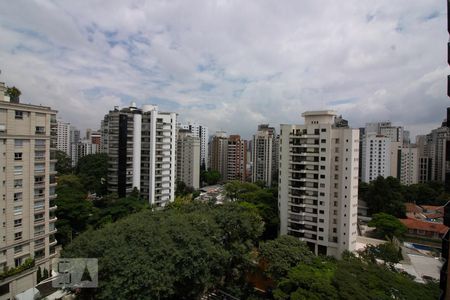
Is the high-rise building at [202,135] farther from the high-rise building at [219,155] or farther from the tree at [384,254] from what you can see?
the tree at [384,254]

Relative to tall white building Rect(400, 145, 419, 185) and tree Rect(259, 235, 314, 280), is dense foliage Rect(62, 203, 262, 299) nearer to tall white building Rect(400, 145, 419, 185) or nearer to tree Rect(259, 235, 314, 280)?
tree Rect(259, 235, 314, 280)

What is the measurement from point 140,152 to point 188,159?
837 inches

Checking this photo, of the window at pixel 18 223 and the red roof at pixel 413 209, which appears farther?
the red roof at pixel 413 209

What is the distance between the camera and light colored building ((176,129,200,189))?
4931 cm

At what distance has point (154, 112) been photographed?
29297 millimetres

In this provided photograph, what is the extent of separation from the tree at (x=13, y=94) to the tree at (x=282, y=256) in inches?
764

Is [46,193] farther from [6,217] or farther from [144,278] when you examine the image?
[144,278]

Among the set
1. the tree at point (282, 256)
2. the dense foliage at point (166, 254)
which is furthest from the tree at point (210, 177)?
the tree at point (282, 256)

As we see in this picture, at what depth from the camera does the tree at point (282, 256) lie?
49.8 feet

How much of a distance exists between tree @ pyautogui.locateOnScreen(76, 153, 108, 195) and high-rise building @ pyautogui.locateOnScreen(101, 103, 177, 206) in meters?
7.78

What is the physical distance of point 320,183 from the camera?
2314 centimetres

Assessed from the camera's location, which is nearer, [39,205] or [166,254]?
[166,254]

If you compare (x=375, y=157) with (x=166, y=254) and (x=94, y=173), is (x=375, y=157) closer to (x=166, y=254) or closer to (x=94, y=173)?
(x=166, y=254)

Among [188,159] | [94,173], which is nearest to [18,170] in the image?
[94,173]
